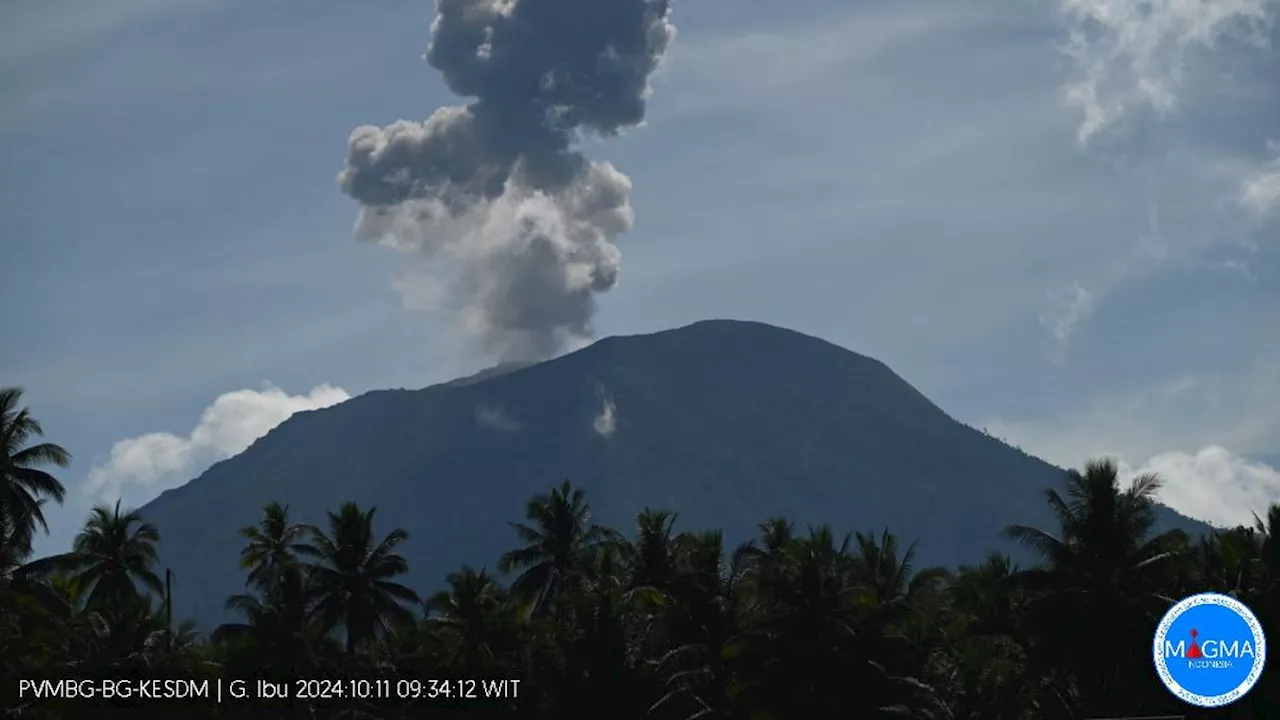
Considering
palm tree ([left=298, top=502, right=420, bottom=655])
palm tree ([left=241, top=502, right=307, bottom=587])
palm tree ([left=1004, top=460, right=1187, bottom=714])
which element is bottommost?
palm tree ([left=1004, top=460, right=1187, bottom=714])

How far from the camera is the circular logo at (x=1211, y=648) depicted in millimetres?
34469

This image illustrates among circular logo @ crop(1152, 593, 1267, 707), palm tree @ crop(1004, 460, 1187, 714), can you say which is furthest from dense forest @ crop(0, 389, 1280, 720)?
circular logo @ crop(1152, 593, 1267, 707)

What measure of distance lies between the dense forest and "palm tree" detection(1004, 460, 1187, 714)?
0.08 metres

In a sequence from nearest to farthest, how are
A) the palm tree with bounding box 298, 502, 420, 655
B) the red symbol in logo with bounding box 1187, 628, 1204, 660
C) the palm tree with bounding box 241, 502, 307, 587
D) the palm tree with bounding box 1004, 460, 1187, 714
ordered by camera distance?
the red symbol in logo with bounding box 1187, 628, 1204, 660
the palm tree with bounding box 1004, 460, 1187, 714
the palm tree with bounding box 298, 502, 420, 655
the palm tree with bounding box 241, 502, 307, 587

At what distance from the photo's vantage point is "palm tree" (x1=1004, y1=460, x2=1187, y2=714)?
204ft

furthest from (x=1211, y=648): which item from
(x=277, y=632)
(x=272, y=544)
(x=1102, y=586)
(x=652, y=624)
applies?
(x=272, y=544)

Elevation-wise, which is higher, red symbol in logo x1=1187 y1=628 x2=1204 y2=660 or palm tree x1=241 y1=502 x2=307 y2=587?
palm tree x1=241 y1=502 x2=307 y2=587

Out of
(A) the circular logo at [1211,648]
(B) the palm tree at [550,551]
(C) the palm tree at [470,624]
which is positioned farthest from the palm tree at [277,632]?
(A) the circular logo at [1211,648]

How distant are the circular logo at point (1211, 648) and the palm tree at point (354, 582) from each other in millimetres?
53125

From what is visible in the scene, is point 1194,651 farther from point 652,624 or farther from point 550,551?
point 550,551

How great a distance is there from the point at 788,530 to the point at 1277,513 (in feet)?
84.7

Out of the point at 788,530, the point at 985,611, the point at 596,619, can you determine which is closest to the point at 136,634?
the point at 596,619

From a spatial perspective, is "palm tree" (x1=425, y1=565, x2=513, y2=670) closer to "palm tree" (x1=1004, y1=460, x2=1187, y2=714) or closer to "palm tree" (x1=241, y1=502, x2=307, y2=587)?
"palm tree" (x1=241, y1=502, x2=307, y2=587)

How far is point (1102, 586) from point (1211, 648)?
95.6 ft
